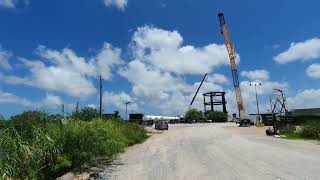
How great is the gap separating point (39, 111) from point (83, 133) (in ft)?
6.73

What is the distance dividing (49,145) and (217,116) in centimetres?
16649

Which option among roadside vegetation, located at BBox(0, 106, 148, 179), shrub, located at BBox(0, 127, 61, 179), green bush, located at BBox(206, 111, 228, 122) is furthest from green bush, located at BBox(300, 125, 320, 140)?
green bush, located at BBox(206, 111, 228, 122)

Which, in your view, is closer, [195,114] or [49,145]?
[49,145]

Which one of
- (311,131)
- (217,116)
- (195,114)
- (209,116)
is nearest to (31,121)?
(311,131)

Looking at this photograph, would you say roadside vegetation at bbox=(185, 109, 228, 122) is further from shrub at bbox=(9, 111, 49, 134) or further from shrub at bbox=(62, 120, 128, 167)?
shrub at bbox=(9, 111, 49, 134)

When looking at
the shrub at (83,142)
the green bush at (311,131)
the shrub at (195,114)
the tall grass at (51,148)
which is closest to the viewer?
the tall grass at (51,148)

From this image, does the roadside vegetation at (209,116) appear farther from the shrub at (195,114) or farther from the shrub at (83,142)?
the shrub at (83,142)

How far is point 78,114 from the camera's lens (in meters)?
21.1

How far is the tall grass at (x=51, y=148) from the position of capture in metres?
13.1

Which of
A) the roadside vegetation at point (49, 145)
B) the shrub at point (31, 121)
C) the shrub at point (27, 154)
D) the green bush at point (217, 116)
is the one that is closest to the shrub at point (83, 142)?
the roadside vegetation at point (49, 145)

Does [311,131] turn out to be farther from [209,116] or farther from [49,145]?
[209,116]

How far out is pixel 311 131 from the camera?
44.8 meters

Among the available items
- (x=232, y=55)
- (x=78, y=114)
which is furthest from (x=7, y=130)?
(x=232, y=55)

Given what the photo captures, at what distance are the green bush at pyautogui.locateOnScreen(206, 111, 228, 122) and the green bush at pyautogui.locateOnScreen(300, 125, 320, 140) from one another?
132 m
